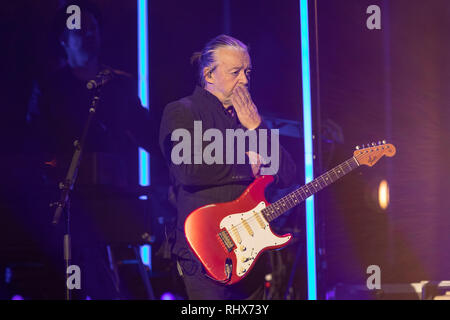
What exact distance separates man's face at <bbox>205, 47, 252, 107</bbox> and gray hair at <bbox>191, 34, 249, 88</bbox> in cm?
3

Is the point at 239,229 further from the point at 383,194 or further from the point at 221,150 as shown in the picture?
the point at 383,194

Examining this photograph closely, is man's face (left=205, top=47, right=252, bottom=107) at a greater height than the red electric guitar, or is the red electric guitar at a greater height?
man's face (left=205, top=47, right=252, bottom=107)

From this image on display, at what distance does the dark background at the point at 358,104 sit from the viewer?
305cm

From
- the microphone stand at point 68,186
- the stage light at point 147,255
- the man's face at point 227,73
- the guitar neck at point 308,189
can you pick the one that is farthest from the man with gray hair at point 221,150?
the stage light at point 147,255

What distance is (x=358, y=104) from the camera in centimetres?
316

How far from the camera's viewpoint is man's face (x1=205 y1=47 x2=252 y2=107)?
2.67 meters

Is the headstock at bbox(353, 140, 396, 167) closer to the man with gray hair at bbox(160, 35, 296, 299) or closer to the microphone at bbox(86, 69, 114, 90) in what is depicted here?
the man with gray hair at bbox(160, 35, 296, 299)

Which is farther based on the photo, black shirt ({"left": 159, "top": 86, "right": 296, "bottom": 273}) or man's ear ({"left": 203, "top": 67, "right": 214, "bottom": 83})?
man's ear ({"left": 203, "top": 67, "right": 214, "bottom": 83})

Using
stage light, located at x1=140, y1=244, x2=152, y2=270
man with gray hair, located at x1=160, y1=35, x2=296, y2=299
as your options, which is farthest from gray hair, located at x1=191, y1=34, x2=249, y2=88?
Result: stage light, located at x1=140, y1=244, x2=152, y2=270

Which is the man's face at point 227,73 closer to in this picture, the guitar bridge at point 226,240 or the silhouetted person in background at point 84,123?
the silhouetted person in background at point 84,123

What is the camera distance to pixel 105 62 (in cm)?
340

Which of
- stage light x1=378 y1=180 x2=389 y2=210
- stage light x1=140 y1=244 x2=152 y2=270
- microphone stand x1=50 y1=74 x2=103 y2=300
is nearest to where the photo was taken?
microphone stand x1=50 y1=74 x2=103 y2=300

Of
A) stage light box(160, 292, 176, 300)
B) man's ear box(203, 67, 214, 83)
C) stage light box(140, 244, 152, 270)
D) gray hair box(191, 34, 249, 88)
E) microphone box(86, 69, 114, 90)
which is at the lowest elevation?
stage light box(160, 292, 176, 300)

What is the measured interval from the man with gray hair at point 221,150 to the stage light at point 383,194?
63 centimetres
